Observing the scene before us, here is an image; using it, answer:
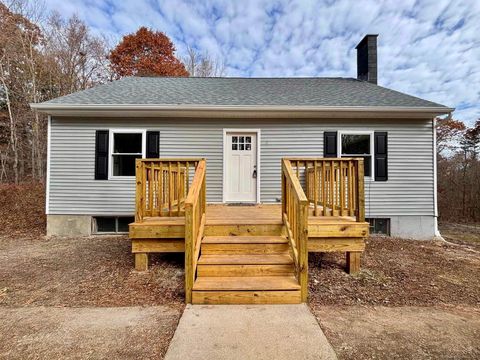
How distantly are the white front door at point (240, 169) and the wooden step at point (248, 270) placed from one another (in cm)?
342

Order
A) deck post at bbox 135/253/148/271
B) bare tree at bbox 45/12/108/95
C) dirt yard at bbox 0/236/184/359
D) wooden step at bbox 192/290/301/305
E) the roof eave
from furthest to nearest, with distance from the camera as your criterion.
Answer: bare tree at bbox 45/12/108/95, the roof eave, deck post at bbox 135/253/148/271, wooden step at bbox 192/290/301/305, dirt yard at bbox 0/236/184/359

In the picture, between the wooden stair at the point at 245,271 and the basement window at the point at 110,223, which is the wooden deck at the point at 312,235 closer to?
the wooden stair at the point at 245,271

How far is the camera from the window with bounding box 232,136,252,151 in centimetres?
663

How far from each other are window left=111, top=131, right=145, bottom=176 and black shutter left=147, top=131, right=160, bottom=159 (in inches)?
6.3

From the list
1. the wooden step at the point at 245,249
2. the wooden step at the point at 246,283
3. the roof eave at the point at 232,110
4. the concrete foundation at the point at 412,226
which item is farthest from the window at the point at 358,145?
the wooden step at the point at 246,283

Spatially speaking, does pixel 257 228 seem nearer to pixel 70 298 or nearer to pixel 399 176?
pixel 70 298

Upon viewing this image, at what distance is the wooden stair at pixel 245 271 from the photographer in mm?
2850

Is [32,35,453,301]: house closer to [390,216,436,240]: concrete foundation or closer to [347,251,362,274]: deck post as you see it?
[390,216,436,240]: concrete foundation

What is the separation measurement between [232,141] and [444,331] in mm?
5316

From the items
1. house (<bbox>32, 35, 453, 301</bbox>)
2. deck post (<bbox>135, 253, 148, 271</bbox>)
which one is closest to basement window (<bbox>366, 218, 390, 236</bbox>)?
house (<bbox>32, 35, 453, 301</bbox>)

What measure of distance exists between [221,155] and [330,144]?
2.78 metres

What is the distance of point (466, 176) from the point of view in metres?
12.8

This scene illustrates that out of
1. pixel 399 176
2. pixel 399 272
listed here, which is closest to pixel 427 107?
pixel 399 176

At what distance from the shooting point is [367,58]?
8609 mm
